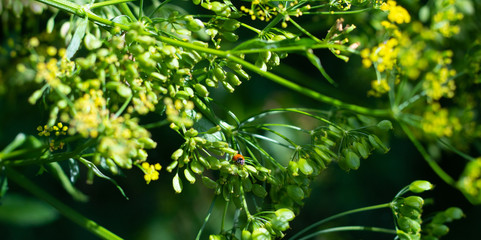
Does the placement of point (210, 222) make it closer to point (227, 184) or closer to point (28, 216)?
point (28, 216)

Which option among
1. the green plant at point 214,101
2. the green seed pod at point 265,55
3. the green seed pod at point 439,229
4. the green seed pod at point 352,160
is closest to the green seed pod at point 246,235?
the green plant at point 214,101

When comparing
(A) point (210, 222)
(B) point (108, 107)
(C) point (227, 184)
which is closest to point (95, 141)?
(B) point (108, 107)

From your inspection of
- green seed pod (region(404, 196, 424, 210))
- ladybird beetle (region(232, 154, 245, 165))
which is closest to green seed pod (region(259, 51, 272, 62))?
ladybird beetle (region(232, 154, 245, 165))

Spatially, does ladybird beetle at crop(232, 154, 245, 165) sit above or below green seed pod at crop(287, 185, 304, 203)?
above

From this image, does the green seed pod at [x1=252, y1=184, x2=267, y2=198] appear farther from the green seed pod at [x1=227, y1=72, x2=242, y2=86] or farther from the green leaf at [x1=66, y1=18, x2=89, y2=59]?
the green leaf at [x1=66, y1=18, x2=89, y2=59]

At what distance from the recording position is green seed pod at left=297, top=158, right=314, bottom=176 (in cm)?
114

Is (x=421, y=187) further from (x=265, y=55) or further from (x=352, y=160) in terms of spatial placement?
(x=265, y=55)

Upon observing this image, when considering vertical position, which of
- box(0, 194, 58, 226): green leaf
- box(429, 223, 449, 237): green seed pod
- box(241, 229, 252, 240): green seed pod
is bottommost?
box(0, 194, 58, 226): green leaf

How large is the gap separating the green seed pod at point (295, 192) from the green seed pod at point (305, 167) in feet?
0.27

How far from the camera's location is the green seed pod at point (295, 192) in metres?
1.20

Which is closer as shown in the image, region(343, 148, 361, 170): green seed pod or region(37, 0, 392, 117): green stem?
region(37, 0, 392, 117): green stem

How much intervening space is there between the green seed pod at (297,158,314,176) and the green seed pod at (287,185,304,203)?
0.27 ft

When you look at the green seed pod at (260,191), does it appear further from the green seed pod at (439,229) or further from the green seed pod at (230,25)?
the green seed pod at (439,229)

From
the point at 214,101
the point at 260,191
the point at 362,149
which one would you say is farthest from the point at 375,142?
the point at 214,101
